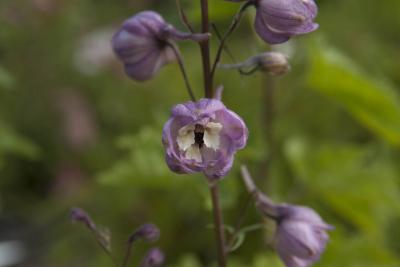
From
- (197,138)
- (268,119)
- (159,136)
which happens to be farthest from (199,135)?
(268,119)

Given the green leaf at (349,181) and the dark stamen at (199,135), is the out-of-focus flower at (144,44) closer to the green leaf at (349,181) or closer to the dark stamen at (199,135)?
the dark stamen at (199,135)

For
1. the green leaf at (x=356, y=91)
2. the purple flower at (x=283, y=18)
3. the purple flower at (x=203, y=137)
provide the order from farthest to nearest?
the green leaf at (x=356, y=91)
the purple flower at (x=283, y=18)
the purple flower at (x=203, y=137)

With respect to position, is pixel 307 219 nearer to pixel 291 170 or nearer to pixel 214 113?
pixel 214 113

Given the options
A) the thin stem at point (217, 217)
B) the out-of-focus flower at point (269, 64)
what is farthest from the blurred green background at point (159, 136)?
the out-of-focus flower at point (269, 64)

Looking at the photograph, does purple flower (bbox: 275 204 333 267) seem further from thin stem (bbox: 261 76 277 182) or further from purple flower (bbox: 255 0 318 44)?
thin stem (bbox: 261 76 277 182)

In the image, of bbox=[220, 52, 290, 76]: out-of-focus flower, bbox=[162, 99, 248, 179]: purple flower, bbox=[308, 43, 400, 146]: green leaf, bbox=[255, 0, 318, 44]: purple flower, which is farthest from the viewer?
bbox=[308, 43, 400, 146]: green leaf

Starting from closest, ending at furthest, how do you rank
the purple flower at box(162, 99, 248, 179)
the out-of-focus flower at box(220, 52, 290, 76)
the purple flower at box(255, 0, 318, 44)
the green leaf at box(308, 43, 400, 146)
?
the purple flower at box(162, 99, 248, 179)
the purple flower at box(255, 0, 318, 44)
the out-of-focus flower at box(220, 52, 290, 76)
the green leaf at box(308, 43, 400, 146)

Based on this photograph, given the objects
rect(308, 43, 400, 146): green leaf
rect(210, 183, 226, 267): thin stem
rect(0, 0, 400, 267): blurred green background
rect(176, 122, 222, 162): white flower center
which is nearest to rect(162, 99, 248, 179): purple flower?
rect(176, 122, 222, 162): white flower center
